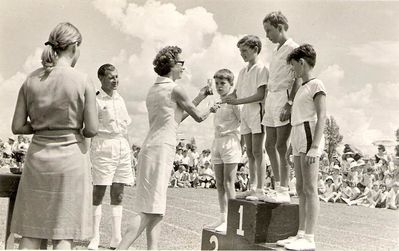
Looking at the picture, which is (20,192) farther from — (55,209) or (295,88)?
(295,88)

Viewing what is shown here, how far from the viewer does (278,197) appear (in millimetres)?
3920

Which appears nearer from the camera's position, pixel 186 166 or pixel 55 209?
pixel 55 209

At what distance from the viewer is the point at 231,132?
15.5 feet

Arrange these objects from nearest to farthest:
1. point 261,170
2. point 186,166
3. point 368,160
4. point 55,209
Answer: point 55,209 < point 261,170 < point 368,160 < point 186,166

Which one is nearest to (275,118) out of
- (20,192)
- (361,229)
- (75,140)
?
(75,140)

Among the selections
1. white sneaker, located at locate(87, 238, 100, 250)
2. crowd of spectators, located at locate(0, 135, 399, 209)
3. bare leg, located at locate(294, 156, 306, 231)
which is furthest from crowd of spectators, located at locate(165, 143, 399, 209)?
bare leg, located at locate(294, 156, 306, 231)

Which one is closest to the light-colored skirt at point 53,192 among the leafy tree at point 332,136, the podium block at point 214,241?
the podium block at point 214,241

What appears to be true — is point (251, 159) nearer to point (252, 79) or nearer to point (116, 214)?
point (252, 79)

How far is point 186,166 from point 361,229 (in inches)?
371

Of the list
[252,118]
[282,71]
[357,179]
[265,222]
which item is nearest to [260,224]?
[265,222]

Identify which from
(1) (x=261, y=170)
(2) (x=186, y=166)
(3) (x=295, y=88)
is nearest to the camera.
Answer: (3) (x=295, y=88)

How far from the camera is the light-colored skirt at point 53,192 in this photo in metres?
2.70

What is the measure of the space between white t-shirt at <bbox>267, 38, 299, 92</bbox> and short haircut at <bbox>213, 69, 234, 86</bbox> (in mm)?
686

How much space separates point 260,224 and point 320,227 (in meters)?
3.39
